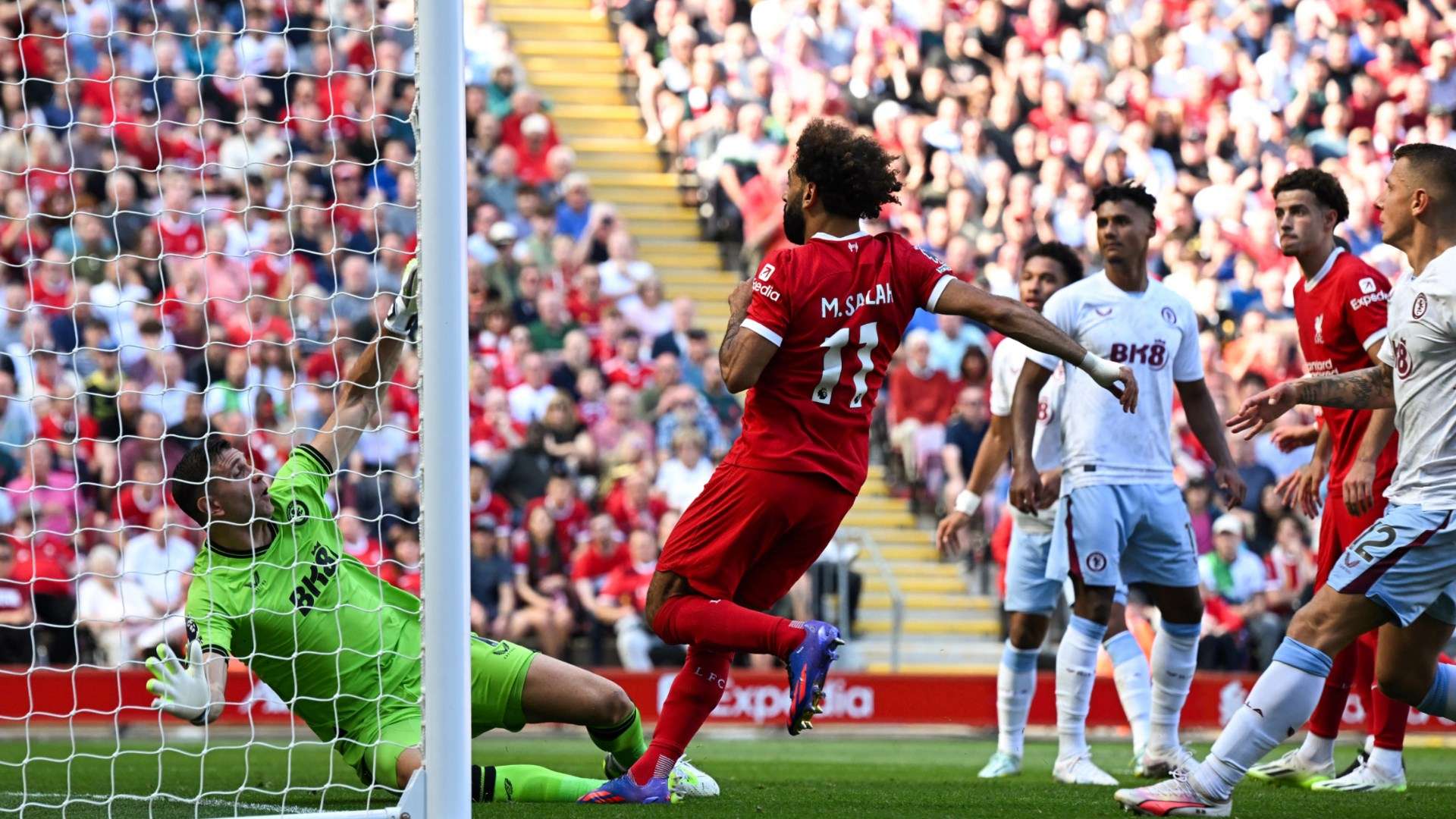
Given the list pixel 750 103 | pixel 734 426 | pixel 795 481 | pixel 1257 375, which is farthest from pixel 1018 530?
pixel 750 103

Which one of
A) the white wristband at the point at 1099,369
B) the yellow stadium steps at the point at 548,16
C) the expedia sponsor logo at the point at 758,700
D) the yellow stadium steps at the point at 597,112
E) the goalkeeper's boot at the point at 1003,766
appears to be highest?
the yellow stadium steps at the point at 548,16

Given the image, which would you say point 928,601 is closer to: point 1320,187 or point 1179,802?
point 1320,187

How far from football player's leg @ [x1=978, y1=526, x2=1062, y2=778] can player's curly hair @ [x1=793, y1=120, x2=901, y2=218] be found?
3.15 meters

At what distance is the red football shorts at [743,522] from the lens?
602 cm

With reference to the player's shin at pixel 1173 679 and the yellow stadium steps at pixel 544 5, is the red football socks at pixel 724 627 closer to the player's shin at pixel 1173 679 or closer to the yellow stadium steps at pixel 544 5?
the player's shin at pixel 1173 679

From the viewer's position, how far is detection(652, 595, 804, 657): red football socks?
228 inches

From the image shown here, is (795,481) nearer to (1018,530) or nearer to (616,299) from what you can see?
(1018,530)

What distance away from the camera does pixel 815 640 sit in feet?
18.6

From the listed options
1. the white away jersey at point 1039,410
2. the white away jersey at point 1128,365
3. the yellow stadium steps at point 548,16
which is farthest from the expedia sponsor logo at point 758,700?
the yellow stadium steps at point 548,16

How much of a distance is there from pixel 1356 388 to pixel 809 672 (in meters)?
2.38

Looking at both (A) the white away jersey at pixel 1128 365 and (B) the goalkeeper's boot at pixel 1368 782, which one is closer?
(B) the goalkeeper's boot at pixel 1368 782

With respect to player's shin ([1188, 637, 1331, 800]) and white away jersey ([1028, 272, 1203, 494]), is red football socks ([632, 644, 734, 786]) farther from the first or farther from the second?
white away jersey ([1028, 272, 1203, 494])

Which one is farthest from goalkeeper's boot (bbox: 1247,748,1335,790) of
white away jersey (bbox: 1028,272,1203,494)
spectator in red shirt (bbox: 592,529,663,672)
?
spectator in red shirt (bbox: 592,529,663,672)

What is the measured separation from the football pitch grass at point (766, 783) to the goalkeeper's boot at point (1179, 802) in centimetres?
33
